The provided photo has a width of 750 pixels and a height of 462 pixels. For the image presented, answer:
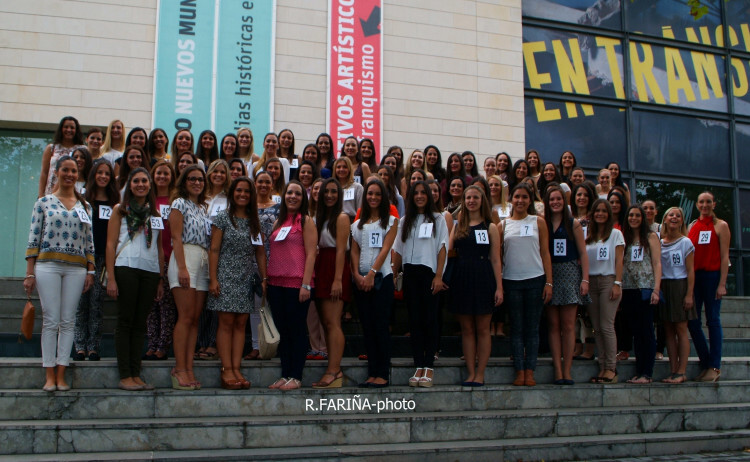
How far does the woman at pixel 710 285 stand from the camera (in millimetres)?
6965

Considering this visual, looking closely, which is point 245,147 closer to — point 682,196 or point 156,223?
point 156,223

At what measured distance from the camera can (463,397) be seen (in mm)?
5828

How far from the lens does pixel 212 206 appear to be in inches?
243

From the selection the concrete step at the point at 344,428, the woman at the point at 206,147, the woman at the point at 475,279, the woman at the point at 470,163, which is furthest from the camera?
the woman at the point at 470,163

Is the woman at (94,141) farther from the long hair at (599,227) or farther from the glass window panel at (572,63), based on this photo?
the glass window panel at (572,63)

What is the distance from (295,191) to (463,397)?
2.31 meters

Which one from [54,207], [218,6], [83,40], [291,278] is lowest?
[291,278]

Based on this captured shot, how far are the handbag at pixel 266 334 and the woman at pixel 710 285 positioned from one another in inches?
172

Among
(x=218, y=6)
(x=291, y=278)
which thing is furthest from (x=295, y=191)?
(x=218, y=6)

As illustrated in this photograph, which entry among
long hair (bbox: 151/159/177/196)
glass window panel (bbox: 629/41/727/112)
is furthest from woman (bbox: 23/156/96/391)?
glass window panel (bbox: 629/41/727/112)

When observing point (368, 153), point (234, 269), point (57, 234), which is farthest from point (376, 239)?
point (57, 234)

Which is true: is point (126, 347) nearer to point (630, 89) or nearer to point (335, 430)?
point (335, 430)

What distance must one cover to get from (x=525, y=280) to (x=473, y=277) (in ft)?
1.75

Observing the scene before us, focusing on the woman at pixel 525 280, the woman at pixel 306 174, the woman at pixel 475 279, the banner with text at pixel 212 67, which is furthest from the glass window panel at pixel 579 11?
the woman at pixel 475 279
